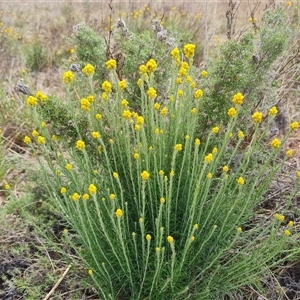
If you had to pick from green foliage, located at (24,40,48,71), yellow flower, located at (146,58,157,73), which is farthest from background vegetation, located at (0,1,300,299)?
green foliage, located at (24,40,48,71)

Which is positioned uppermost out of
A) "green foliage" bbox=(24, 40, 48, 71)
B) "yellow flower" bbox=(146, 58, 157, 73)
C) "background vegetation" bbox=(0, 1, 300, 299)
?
"yellow flower" bbox=(146, 58, 157, 73)

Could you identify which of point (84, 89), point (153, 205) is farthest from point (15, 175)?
point (153, 205)

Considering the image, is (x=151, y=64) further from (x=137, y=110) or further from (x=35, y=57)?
(x=35, y=57)

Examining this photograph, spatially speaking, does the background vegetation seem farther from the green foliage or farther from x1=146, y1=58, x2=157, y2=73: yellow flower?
the green foliage

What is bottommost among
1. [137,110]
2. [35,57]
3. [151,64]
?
[35,57]

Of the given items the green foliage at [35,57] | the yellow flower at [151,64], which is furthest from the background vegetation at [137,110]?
the green foliage at [35,57]

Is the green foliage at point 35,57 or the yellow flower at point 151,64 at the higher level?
the yellow flower at point 151,64

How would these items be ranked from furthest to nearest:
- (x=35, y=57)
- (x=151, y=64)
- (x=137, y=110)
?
(x=35, y=57) < (x=137, y=110) < (x=151, y=64)

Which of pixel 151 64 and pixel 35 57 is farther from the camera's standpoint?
pixel 35 57

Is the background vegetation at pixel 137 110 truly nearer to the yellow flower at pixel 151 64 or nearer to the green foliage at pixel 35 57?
the yellow flower at pixel 151 64

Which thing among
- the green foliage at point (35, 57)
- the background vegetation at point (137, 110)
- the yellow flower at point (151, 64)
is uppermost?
the yellow flower at point (151, 64)

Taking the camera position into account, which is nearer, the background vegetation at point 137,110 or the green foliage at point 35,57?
the background vegetation at point 137,110

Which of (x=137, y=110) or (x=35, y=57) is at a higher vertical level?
(x=137, y=110)

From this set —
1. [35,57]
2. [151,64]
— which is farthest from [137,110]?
[35,57]
